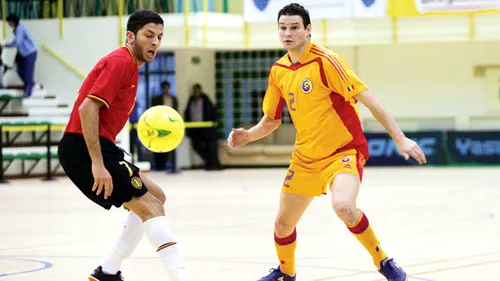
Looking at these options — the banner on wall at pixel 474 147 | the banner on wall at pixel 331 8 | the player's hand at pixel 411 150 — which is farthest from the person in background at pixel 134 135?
the player's hand at pixel 411 150

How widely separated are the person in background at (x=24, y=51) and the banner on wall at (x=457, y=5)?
363 inches

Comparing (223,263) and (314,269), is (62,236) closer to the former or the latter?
(223,263)

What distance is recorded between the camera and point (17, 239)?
11.4 meters

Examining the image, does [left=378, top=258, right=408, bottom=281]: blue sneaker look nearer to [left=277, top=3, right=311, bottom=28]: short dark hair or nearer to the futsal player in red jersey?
the futsal player in red jersey

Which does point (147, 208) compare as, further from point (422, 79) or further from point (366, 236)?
point (422, 79)

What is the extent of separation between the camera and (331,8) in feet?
80.4

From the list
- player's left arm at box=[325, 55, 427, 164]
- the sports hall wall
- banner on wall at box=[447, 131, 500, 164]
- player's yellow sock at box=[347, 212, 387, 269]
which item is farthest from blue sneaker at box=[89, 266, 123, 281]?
banner on wall at box=[447, 131, 500, 164]

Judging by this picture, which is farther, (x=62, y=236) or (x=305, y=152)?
(x=62, y=236)

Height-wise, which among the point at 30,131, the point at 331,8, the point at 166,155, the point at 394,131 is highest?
the point at 331,8

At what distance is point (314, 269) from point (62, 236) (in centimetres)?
408

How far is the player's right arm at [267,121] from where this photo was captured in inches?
310

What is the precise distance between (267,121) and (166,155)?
17979 millimetres

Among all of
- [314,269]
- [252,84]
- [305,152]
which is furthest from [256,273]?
[252,84]

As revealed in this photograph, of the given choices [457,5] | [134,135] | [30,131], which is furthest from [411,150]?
[134,135]
